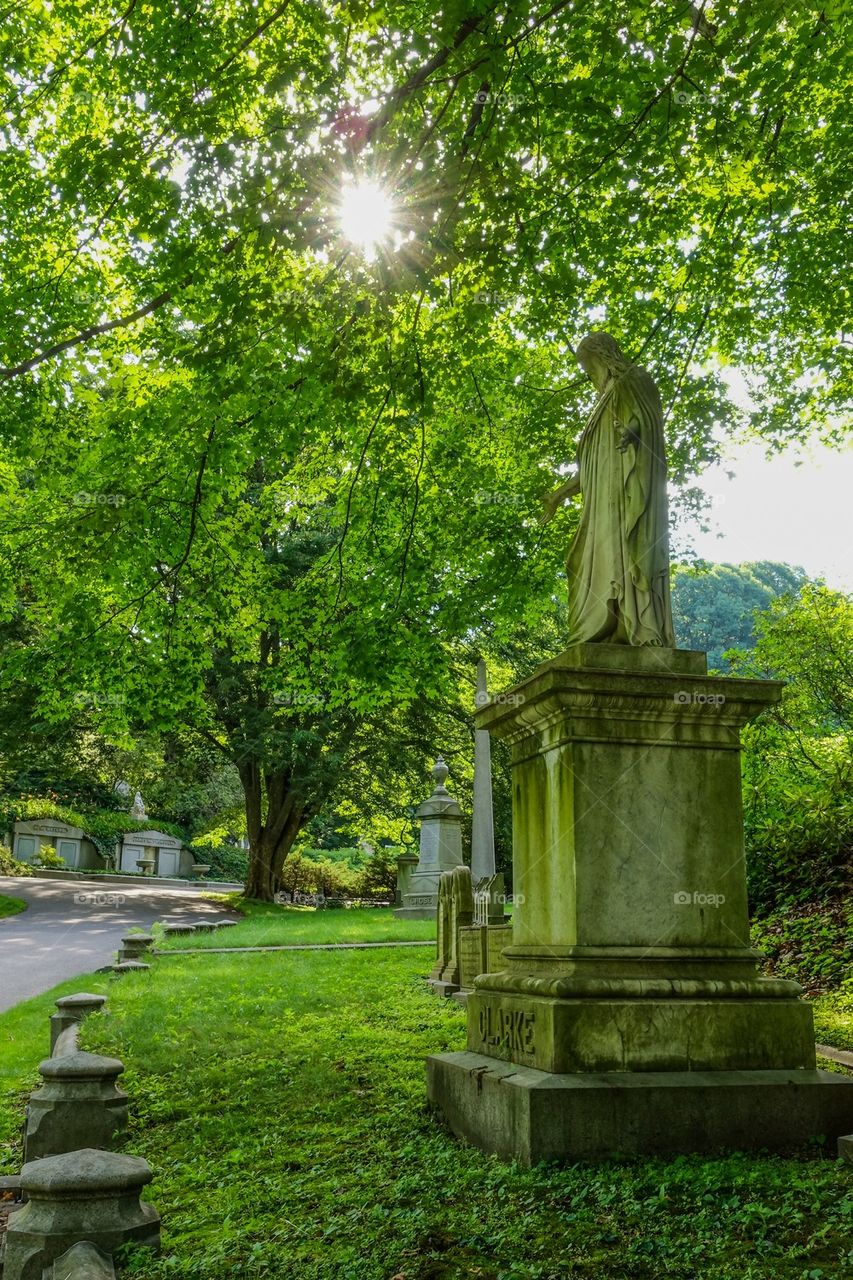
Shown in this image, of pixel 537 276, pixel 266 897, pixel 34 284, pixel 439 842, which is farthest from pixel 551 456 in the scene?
pixel 266 897

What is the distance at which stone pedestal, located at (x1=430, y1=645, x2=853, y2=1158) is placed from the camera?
4.50 meters

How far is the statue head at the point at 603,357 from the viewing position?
5.95m

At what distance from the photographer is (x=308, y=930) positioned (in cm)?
2034

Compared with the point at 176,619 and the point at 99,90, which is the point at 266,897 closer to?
the point at 176,619

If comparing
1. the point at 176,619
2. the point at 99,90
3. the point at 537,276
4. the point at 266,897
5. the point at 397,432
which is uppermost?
the point at 99,90

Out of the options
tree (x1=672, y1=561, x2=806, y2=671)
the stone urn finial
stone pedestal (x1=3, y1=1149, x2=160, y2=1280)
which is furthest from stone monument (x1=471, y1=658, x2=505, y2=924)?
tree (x1=672, y1=561, x2=806, y2=671)

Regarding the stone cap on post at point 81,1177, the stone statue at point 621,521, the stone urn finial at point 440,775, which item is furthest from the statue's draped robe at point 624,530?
A: the stone urn finial at point 440,775

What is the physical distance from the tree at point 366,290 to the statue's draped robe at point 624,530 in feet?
5.93

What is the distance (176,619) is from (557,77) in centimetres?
829

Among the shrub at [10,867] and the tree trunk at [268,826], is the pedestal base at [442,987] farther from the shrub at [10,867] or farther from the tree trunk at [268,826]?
the shrub at [10,867]

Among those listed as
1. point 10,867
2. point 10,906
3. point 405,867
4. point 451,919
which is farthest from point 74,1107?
point 10,867

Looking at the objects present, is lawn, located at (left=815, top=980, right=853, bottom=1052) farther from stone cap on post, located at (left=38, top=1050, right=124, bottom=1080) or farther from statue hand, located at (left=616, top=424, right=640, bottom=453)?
stone cap on post, located at (left=38, top=1050, right=124, bottom=1080)

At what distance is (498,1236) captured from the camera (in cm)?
360

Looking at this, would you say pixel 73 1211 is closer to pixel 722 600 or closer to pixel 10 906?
pixel 10 906
